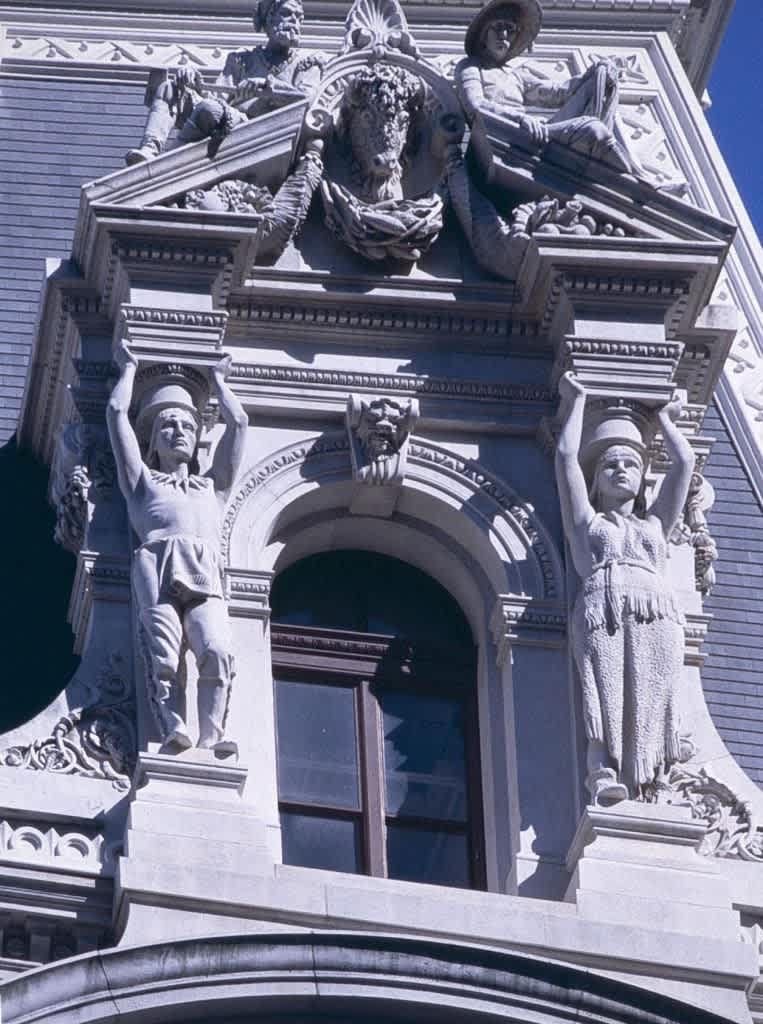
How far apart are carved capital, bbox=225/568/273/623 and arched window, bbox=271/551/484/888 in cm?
→ 50

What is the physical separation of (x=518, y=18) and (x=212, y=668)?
6004 millimetres

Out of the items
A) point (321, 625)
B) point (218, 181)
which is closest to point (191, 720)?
point (321, 625)

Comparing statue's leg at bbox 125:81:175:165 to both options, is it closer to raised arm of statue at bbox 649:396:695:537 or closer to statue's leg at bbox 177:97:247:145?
statue's leg at bbox 177:97:247:145

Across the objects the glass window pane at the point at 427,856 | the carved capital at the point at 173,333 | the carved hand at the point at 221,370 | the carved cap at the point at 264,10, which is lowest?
the glass window pane at the point at 427,856

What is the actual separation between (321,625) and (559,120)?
381cm

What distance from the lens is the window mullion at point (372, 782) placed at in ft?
82.1

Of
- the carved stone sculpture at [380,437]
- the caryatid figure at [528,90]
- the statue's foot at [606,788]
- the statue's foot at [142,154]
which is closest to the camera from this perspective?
the statue's foot at [606,788]

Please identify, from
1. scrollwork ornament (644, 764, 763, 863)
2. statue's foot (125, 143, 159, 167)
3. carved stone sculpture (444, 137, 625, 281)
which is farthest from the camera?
statue's foot (125, 143, 159, 167)

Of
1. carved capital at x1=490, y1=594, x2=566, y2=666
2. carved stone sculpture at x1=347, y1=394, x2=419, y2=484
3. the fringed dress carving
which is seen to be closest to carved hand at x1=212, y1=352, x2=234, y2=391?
carved stone sculpture at x1=347, y1=394, x2=419, y2=484

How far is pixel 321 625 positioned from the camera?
2617 cm

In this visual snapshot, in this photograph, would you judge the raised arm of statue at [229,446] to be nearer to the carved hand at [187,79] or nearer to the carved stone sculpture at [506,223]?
the carved stone sculpture at [506,223]

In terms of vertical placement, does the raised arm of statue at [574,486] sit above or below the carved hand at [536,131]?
below

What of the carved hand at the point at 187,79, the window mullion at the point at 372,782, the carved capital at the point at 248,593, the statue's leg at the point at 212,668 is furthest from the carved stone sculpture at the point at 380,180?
the statue's leg at the point at 212,668

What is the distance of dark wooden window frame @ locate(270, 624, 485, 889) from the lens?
1001 inches
